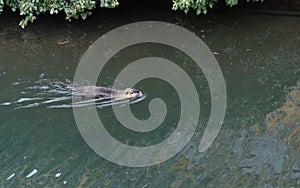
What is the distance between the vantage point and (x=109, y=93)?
6.33 metres

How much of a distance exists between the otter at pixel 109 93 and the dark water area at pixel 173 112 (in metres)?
0.21

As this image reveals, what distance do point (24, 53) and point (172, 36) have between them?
2.77 metres

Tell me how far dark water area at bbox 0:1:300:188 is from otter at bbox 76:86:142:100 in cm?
21

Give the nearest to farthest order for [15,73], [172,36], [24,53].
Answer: [15,73]
[24,53]
[172,36]

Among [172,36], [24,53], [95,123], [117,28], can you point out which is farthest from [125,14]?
[95,123]

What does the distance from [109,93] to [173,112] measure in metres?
1.00

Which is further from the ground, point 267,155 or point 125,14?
point 125,14

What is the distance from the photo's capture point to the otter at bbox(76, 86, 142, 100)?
6.29 metres

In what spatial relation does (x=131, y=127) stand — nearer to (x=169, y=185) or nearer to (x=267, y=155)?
(x=169, y=185)

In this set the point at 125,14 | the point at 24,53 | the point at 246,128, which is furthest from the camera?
the point at 125,14

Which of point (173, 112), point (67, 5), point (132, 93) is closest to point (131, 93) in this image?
point (132, 93)

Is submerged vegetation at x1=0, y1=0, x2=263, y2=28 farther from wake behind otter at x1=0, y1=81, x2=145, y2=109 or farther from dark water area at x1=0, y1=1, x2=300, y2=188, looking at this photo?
wake behind otter at x1=0, y1=81, x2=145, y2=109

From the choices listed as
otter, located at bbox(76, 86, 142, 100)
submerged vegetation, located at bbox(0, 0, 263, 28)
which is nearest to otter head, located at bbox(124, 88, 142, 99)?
otter, located at bbox(76, 86, 142, 100)

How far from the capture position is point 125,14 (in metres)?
9.37
